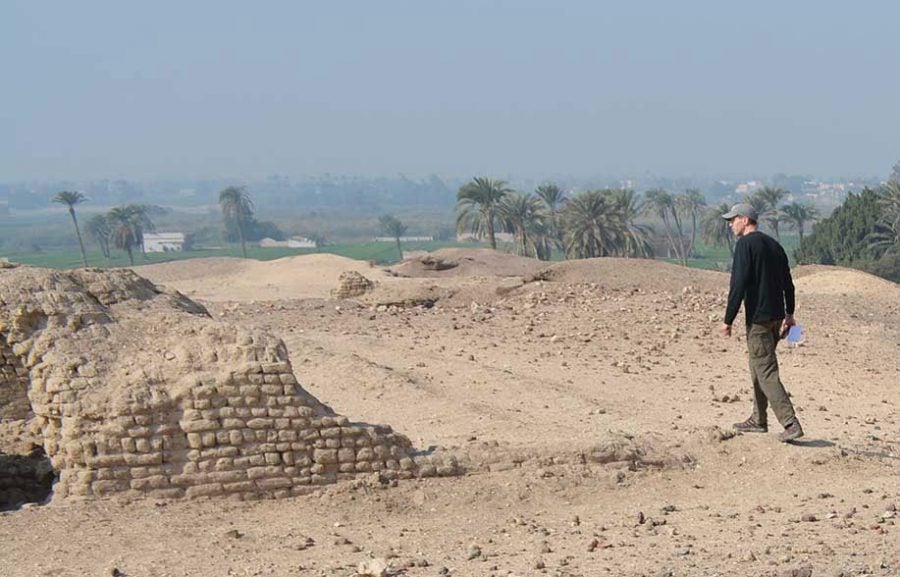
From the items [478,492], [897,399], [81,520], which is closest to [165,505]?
[81,520]

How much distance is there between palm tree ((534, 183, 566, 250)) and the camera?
6005 cm

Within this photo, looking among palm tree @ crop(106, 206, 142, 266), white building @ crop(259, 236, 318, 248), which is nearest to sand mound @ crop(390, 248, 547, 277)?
palm tree @ crop(106, 206, 142, 266)

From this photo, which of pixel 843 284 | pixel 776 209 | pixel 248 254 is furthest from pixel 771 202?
pixel 248 254

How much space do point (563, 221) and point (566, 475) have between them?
49.2 m

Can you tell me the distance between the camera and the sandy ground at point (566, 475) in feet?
22.7

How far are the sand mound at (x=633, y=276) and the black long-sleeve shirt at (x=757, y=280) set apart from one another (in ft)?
47.0

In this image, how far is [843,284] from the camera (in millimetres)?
24891

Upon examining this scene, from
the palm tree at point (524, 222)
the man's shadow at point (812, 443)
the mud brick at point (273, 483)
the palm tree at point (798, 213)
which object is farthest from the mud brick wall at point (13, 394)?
the palm tree at point (798, 213)

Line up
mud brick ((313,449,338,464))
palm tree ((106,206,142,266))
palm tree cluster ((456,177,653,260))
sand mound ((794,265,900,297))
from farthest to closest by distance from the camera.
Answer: palm tree ((106,206,142,266)) → palm tree cluster ((456,177,653,260)) → sand mound ((794,265,900,297)) → mud brick ((313,449,338,464))

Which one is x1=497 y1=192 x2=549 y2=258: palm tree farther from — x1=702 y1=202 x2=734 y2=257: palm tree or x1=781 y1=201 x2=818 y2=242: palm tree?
x1=781 y1=201 x2=818 y2=242: palm tree

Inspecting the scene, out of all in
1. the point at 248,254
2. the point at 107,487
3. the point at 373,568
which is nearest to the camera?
the point at 373,568

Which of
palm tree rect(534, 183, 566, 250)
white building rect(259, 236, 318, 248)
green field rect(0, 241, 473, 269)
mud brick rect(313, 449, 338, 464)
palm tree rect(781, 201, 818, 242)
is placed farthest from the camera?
white building rect(259, 236, 318, 248)

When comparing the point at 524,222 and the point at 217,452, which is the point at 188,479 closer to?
the point at 217,452

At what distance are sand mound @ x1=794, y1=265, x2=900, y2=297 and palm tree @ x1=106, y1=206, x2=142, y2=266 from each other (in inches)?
1972
